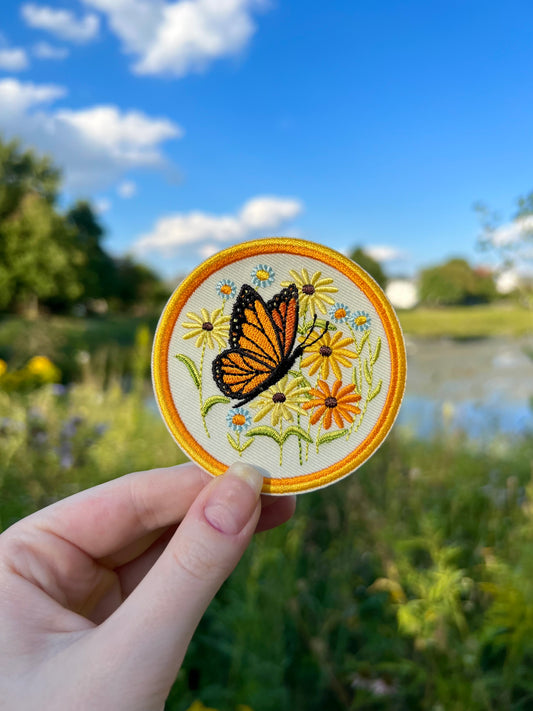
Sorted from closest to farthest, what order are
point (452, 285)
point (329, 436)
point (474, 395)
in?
point (329, 436) → point (474, 395) → point (452, 285)

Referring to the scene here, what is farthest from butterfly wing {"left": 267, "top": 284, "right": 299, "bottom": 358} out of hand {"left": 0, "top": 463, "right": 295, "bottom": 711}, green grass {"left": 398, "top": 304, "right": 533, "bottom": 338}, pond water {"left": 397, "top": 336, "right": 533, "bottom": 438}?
green grass {"left": 398, "top": 304, "right": 533, "bottom": 338}

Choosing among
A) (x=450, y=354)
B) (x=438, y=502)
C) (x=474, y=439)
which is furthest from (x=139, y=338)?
(x=450, y=354)

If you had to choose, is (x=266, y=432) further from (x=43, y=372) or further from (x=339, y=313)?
(x=43, y=372)

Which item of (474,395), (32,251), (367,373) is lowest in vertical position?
(474,395)

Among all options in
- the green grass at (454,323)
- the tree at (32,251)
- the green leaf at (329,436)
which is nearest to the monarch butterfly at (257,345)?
the green leaf at (329,436)

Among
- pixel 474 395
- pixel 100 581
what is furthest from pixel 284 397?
pixel 474 395

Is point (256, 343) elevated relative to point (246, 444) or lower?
elevated

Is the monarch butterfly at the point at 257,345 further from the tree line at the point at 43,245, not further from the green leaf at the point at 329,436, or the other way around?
the tree line at the point at 43,245

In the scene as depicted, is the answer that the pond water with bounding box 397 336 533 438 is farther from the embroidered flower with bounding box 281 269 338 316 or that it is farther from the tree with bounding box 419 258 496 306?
the tree with bounding box 419 258 496 306
